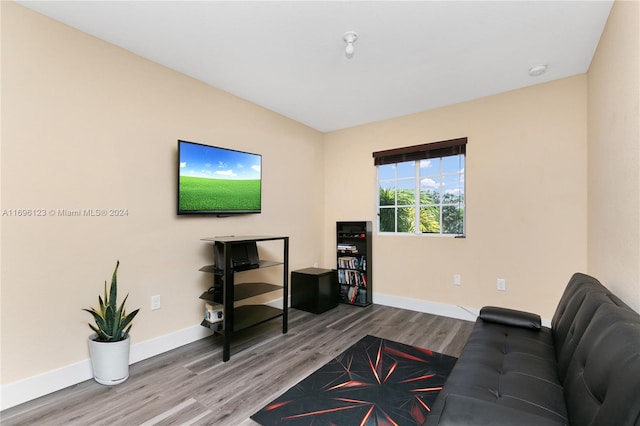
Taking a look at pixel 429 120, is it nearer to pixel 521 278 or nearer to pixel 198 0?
pixel 521 278

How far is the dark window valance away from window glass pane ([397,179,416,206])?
310 mm

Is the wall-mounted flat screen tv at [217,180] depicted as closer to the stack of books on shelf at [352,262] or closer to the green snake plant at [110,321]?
the green snake plant at [110,321]

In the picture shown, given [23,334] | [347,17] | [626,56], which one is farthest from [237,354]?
[626,56]

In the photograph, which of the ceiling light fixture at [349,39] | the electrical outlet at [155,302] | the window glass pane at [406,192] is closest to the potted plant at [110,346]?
the electrical outlet at [155,302]

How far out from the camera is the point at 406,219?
4.09m

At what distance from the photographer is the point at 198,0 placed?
1912mm

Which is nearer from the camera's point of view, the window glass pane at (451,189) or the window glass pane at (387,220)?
the window glass pane at (451,189)

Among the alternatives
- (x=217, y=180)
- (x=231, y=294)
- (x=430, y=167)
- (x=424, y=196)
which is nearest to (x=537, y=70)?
(x=430, y=167)

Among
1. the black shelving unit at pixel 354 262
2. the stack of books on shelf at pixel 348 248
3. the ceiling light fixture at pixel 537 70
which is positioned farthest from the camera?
the stack of books on shelf at pixel 348 248

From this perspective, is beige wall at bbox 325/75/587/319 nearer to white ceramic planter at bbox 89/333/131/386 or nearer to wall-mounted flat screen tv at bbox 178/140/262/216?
wall-mounted flat screen tv at bbox 178/140/262/216

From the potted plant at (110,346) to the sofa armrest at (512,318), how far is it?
270 cm

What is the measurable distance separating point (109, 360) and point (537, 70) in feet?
14.2

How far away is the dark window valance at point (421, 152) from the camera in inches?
141

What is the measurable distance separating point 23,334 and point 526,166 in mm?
4525
